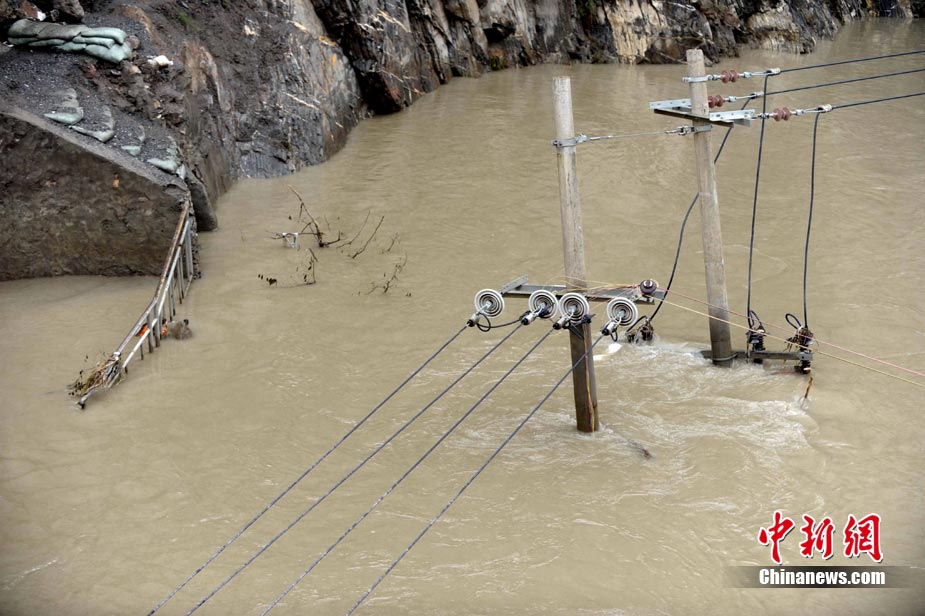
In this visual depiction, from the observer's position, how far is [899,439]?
903cm

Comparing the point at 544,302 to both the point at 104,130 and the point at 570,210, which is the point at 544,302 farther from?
the point at 104,130

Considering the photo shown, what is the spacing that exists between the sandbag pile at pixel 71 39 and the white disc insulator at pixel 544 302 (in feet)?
26.9

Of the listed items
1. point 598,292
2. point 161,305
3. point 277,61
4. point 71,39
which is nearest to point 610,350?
point 598,292

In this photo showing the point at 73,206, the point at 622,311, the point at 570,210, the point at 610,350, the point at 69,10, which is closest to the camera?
the point at 622,311

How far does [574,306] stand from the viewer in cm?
790

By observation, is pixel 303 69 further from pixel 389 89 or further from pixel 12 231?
pixel 12 231

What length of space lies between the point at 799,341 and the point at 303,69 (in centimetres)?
1087

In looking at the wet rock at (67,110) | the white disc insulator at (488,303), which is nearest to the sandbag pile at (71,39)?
the wet rock at (67,110)

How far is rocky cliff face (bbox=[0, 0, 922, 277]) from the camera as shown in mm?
12992

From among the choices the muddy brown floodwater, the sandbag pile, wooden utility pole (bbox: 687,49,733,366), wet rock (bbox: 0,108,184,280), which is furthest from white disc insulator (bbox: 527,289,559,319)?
the sandbag pile

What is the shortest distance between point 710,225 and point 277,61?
10.0 m

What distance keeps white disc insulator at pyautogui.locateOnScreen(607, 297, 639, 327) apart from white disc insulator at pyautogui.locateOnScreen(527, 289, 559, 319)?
0.44 m

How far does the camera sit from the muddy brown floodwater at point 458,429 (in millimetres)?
7312

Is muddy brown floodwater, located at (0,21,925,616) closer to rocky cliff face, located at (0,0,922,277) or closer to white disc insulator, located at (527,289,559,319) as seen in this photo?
rocky cliff face, located at (0,0,922,277)
